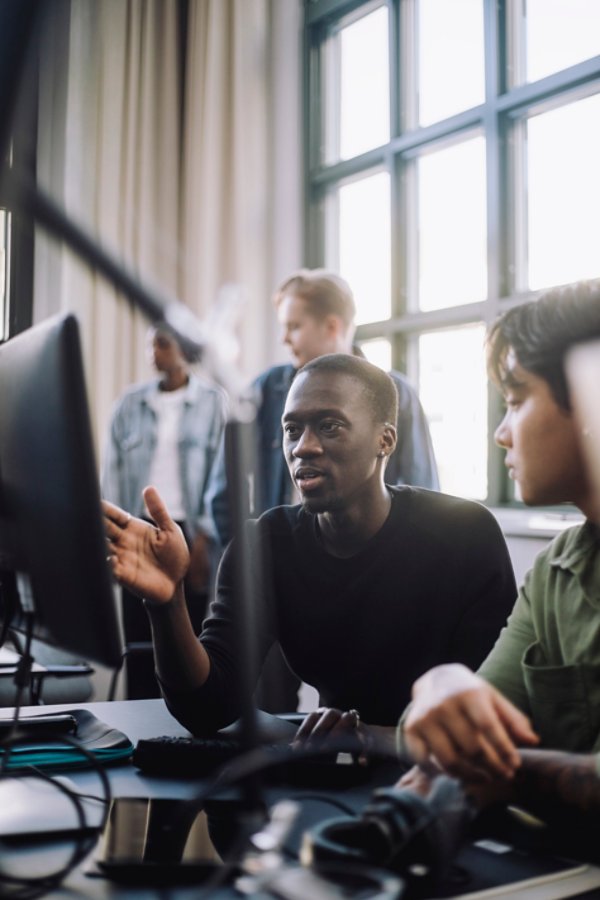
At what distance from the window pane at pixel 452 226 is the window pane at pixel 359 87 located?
0.33 meters

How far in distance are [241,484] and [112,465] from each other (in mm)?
2982

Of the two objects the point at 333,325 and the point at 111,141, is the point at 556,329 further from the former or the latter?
the point at 111,141

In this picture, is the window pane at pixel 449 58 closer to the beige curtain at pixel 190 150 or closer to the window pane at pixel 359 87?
the window pane at pixel 359 87

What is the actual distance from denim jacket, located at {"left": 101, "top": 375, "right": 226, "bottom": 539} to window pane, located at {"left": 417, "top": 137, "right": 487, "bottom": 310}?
91cm

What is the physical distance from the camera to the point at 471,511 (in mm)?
1651

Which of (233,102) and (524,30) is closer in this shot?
(524,30)

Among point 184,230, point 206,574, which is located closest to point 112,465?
point 206,574

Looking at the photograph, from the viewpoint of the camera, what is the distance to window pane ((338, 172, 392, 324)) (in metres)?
3.76

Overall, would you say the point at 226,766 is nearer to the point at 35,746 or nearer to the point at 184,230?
the point at 35,746

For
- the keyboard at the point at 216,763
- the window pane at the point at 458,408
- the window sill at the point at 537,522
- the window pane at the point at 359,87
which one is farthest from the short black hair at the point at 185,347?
the window pane at the point at 359,87

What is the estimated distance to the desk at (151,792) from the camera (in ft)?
2.34

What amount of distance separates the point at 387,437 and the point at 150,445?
1.94 meters

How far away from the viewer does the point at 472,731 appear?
2.73 feet

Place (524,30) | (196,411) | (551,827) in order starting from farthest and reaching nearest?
(196,411) < (524,30) < (551,827)
